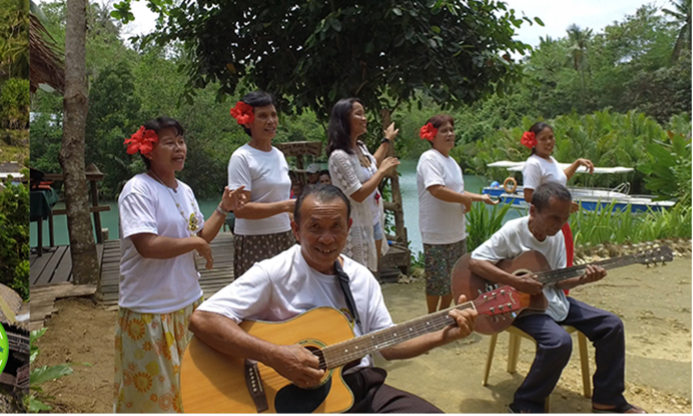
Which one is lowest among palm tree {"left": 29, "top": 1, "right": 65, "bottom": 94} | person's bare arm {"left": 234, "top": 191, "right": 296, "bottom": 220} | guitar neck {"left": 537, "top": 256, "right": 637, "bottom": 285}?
guitar neck {"left": 537, "top": 256, "right": 637, "bottom": 285}

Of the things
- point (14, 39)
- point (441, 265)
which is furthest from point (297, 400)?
point (441, 265)

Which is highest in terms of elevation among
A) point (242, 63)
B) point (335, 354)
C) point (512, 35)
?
point (512, 35)

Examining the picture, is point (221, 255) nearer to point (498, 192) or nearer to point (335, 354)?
point (498, 192)

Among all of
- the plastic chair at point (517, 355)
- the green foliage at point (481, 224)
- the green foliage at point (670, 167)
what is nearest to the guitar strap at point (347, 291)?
the plastic chair at point (517, 355)

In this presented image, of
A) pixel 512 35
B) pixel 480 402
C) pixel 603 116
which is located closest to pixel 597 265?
pixel 480 402

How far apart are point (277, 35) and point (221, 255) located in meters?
2.01

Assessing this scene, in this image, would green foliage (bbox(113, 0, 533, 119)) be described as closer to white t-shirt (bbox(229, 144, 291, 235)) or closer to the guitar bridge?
white t-shirt (bbox(229, 144, 291, 235))

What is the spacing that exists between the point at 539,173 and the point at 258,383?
2.13 meters

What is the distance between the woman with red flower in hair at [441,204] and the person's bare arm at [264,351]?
163 cm

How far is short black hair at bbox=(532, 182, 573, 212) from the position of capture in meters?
2.12

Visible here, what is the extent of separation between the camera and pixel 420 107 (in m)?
4.00

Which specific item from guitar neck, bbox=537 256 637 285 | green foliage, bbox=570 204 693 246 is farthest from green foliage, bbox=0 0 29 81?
green foliage, bbox=570 204 693 246

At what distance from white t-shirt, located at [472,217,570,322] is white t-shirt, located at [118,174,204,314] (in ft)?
3.99

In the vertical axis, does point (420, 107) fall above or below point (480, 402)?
above
